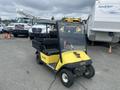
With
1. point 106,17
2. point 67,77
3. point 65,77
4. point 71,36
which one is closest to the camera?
point 67,77

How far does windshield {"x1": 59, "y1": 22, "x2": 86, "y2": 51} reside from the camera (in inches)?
161

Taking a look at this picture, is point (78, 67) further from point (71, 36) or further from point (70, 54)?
point (71, 36)

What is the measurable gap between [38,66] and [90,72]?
2.25 m

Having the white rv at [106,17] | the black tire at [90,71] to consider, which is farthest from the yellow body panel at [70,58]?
the white rv at [106,17]

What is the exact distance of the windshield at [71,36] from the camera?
4.09m

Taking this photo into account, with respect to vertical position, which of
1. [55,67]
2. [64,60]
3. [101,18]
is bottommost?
[55,67]

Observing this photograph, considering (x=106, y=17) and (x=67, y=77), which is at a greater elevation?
(x=106, y=17)

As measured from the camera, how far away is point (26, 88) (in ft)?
12.3

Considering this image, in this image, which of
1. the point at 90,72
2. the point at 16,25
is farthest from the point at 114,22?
the point at 16,25

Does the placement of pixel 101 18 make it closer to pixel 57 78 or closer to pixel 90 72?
pixel 90 72

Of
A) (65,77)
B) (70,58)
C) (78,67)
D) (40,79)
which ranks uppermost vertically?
(70,58)

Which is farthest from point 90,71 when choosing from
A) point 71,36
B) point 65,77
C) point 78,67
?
point 71,36

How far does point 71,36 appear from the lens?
4258 mm

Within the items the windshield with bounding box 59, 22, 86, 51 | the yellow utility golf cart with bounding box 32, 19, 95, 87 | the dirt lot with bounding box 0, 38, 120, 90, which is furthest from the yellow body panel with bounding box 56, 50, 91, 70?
the dirt lot with bounding box 0, 38, 120, 90
